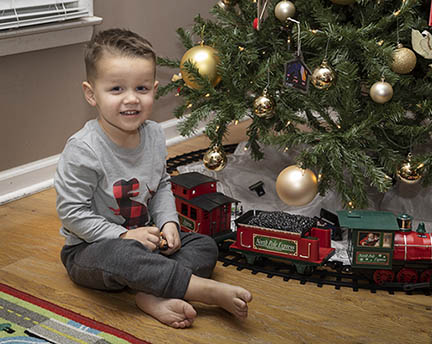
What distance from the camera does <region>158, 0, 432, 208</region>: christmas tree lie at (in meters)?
1.71

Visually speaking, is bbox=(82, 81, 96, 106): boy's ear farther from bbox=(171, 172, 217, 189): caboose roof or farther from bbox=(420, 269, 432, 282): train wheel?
bbox=(420, 269, 432, 282): train wheel

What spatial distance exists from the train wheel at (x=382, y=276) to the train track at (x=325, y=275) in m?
0.01

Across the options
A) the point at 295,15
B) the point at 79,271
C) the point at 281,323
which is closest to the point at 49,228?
the point at 79,271

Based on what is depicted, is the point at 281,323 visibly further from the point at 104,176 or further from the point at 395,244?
the point at 104,176

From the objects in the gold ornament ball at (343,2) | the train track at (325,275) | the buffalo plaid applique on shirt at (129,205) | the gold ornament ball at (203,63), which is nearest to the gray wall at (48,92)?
the gold ornament ball at (203,63)

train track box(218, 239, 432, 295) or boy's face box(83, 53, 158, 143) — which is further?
train track box(218, 239, 432, 295)

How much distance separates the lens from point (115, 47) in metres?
1.49

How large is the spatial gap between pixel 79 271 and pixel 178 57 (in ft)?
4.71

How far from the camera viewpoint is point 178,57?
2.75 metres

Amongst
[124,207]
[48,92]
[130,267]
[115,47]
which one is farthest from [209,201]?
[48,92]

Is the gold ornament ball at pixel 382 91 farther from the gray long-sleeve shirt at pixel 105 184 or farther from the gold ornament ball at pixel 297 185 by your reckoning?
the gray long-sleeve shirt at pixel 105 184

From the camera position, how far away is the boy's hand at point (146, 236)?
4.96ft

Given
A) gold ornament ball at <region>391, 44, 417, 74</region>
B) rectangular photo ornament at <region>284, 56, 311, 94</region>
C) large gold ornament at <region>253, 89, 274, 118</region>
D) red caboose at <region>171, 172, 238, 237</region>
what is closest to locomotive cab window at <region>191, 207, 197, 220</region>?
red caboose at <region>171, 172, 238, 237</region>

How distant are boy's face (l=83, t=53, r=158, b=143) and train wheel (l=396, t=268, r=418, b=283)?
0.78 metres
